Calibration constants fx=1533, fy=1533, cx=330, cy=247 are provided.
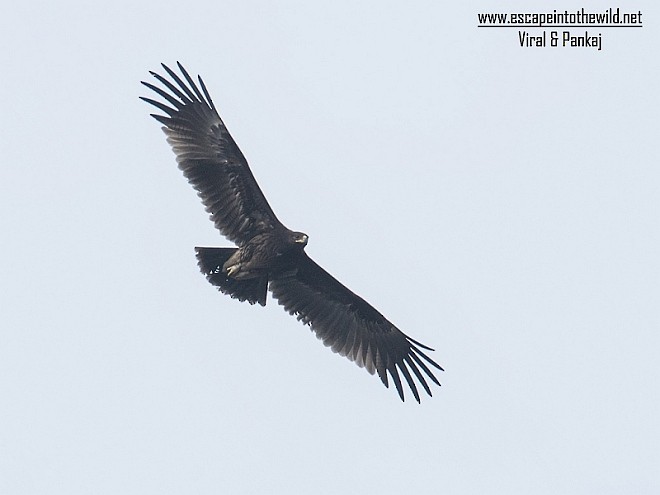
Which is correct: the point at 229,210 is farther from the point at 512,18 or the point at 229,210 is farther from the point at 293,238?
the point at 512,18

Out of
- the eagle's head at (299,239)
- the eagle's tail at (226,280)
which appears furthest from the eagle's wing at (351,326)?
the eagle's head at (299,239)

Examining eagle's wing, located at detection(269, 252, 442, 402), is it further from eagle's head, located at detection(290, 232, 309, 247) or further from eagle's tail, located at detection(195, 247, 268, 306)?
eagle's head, located at detection(290, 232, 309, 247)

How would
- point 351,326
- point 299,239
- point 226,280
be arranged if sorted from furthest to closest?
point 351,326, point 226,280, point 299,239

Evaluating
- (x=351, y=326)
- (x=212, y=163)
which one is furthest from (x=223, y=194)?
(x=351, y=326)

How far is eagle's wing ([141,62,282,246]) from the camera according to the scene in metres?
23.1

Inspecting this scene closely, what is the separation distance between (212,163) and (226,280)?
70.4 inches

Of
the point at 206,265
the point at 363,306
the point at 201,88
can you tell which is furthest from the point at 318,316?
the point at 201,88

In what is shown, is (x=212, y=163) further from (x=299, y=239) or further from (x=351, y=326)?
(x=351, y=326)

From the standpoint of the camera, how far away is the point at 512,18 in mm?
28406

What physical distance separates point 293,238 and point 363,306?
2.21 m

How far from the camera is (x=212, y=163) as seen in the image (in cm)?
2311

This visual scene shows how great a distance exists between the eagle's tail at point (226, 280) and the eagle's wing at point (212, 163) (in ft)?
1.09

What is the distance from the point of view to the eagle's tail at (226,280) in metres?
23.1

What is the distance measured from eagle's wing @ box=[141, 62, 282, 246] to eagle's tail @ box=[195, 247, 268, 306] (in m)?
0.33
